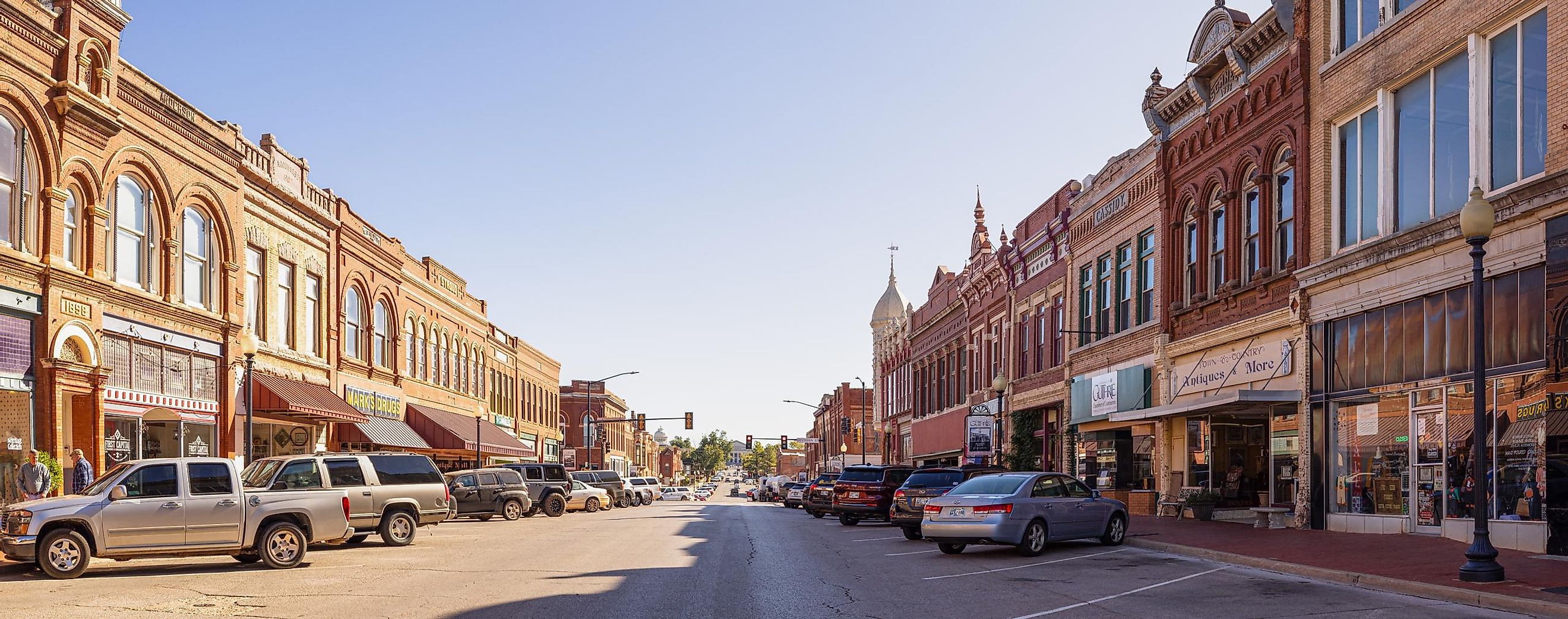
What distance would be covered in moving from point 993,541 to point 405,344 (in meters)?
32.5

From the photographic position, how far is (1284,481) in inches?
1027

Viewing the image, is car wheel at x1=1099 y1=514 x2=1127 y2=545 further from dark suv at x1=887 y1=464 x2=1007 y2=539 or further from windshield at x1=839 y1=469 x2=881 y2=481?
windshield at x1=839 y1=469 x2=881 y2=481

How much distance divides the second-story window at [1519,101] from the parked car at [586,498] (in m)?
32.9

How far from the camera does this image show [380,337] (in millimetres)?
45406

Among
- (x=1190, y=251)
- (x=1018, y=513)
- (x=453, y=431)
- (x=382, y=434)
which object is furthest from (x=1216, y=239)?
(x=453, y=431)

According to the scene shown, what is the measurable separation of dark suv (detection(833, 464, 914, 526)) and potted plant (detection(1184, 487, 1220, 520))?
6822 mm

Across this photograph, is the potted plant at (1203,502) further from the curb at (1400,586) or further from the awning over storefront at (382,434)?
the awning over storefront at (382,434)

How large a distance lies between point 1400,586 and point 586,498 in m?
35.6

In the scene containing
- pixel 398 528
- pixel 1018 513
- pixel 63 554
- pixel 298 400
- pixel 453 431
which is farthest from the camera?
pixel 453 431

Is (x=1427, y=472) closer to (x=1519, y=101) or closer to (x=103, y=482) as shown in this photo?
(x=1519, y=101)

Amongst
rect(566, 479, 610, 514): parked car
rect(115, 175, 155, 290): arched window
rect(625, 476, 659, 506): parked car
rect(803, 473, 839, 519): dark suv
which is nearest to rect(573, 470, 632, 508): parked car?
rect(566, 479, 610, 514): parked car

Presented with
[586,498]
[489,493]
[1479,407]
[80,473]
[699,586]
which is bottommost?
[586,498]

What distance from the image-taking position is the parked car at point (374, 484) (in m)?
19.9

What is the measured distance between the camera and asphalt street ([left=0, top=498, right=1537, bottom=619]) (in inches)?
513
